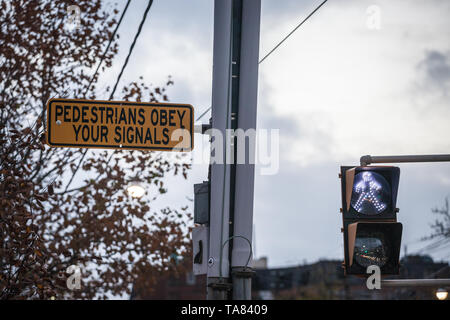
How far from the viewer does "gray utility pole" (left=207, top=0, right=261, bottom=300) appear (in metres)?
5.93

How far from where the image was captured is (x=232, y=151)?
6.21m

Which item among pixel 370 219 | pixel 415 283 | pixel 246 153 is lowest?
pixel 415 283

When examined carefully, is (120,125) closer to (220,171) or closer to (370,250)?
(220,171)

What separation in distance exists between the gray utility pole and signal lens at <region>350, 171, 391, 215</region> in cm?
113

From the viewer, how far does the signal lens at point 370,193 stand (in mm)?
6480

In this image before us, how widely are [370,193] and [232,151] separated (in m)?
1.52

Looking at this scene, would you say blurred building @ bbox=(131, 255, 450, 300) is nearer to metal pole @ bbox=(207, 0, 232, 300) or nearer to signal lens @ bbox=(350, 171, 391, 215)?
signal lens @ bbox=(350, 171, 391, 215)

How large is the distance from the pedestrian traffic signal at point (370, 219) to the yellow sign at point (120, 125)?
1.71 m

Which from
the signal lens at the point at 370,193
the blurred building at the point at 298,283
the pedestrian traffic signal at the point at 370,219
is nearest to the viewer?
the pedestrian traffic signal at the point at 370,219

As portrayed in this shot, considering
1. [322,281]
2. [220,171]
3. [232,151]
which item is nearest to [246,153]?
[232,151]

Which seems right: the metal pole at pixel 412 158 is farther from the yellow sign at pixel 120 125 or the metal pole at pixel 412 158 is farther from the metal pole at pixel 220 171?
the yellow sign at pixel 120 125

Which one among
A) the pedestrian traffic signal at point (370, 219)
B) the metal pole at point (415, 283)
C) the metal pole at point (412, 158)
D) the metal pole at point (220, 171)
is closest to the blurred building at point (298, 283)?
the metal pole at point (412, 158)

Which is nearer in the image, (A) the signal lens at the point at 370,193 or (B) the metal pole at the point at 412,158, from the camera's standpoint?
(A) the signal lens at the point at 370,193
